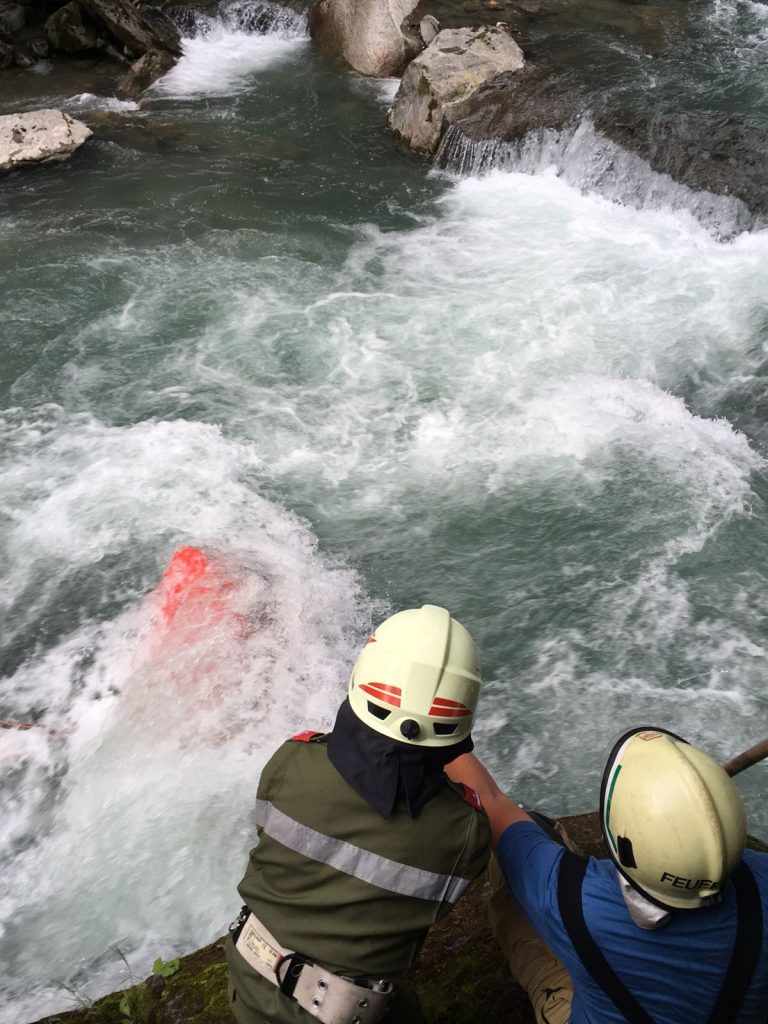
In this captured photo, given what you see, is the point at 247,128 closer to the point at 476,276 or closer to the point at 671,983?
the point at 476,276

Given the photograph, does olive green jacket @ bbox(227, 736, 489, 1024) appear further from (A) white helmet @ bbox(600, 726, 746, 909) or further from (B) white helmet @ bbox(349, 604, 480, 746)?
(A) white helmet @ bbox(600, 726, 746, 909)

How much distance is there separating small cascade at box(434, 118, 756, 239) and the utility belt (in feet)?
27.9

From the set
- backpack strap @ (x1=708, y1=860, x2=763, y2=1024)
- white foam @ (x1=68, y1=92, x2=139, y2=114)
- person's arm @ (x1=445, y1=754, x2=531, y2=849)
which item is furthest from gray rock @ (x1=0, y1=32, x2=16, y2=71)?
backpack strap @ (x1=708, y1=860, x2=763, y2=1024)

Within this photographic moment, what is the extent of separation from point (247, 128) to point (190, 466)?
7.10 metres

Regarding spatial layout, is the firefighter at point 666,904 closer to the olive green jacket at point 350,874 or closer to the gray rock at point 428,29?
the olive green jacket at point 350,874

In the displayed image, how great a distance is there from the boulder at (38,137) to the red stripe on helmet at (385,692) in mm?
10176

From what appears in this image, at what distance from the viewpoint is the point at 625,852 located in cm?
198

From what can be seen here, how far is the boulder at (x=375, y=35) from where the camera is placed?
41.1 feet

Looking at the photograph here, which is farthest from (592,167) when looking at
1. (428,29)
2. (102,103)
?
(102,103)

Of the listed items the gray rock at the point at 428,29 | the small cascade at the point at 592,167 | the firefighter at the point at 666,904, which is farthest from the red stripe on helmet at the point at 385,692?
the gray rock at the point at 428,29

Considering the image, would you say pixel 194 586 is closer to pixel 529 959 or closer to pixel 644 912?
pixel 529 959

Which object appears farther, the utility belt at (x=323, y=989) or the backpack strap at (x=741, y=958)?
the utility belt at (x=323, y=989)

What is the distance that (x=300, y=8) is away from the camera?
566 inches

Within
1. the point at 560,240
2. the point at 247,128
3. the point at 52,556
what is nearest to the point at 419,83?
the point at 247,128
